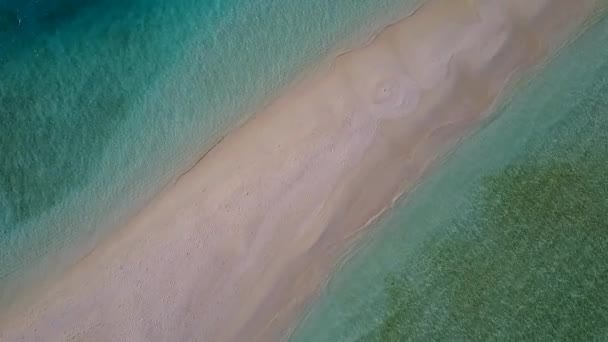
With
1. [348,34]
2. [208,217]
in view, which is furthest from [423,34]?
[208,217]

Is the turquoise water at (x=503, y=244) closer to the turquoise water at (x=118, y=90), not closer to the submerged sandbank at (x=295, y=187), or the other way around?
the submerged sandbank at (x=295, y=187)

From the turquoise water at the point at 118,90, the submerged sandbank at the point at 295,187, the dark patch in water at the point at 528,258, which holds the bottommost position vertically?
the dark patch in water at the point at 528,258

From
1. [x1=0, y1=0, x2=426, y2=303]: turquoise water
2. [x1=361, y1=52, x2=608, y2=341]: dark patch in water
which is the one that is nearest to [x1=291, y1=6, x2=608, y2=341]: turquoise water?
[x1=361, y1=52, x2=608, y2=341]: dark patch in water

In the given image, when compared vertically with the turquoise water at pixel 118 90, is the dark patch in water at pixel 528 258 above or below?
below

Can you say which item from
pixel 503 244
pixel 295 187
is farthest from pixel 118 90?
pixel 503 244

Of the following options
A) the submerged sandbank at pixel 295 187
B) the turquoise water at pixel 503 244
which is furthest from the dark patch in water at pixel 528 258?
the submerged sandbank at pixel 295 187

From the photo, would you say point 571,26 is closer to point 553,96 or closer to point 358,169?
point 553,96
